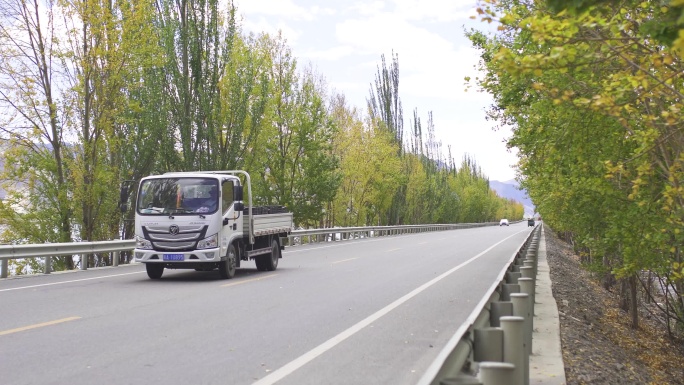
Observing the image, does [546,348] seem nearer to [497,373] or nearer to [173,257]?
[497,373]

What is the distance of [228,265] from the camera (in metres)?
15.7

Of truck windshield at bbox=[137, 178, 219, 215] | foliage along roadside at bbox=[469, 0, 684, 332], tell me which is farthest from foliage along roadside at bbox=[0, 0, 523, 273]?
foliage along roadside at bbox=[469, 0, 684, 332]

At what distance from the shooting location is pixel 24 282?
1475cm

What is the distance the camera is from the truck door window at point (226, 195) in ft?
50.8

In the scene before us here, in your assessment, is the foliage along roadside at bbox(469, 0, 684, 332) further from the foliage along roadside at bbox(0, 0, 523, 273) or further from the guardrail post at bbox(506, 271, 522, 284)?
the foliage along roadside at bbox(0, 0, 523, 273)

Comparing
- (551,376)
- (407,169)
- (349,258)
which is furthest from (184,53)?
(407,169)

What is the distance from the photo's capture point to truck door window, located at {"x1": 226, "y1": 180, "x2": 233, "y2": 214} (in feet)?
50.8

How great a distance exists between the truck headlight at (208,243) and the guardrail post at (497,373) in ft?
40.1

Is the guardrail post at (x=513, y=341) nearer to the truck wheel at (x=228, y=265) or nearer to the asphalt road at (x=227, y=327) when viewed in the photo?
the asphalt road at (x=227, y=327)

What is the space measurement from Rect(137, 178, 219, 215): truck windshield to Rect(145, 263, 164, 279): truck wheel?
4.06 ft

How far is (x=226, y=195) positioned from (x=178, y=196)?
1.05m

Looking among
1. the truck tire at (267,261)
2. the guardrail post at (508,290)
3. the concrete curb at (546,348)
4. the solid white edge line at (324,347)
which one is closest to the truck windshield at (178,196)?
the truck tire at (267,261)

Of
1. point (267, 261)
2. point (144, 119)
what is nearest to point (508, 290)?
point (267, 261)

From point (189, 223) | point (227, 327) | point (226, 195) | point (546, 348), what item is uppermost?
point (226, 195)
